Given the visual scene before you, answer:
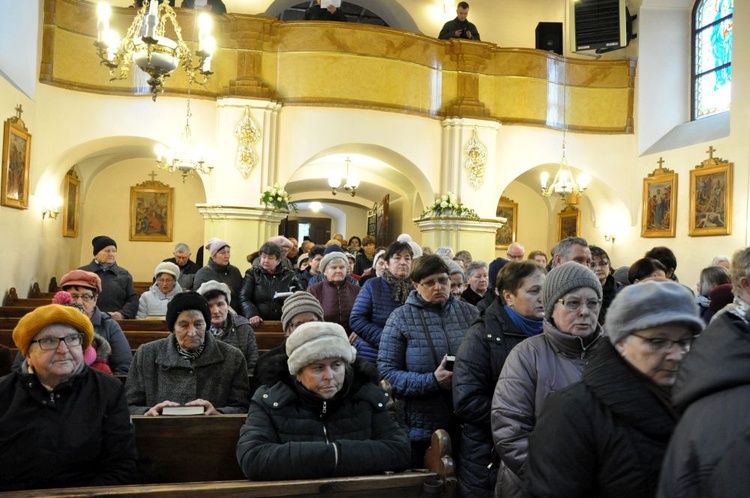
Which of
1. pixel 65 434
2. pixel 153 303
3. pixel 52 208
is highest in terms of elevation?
pixel 52 208

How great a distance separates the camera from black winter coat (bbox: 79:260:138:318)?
6832mm

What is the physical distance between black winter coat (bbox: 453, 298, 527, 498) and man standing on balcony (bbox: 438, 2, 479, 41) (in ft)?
35.4

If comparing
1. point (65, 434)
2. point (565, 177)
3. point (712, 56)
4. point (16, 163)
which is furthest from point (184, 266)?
point (712, 56)

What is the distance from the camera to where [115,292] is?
6.88m

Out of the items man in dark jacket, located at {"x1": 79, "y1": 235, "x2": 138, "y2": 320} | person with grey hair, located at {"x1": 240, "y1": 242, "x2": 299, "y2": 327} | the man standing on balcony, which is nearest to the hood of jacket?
person with grey hair, located at {"x1": 240, "y1": 242, "x2": 299, "y2": 327}

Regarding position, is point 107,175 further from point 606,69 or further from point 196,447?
point 196,447

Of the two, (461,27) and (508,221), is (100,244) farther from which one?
(508,221)

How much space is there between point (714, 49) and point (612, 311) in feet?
40.8

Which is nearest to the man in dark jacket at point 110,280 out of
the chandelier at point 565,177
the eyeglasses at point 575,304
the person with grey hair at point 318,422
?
the person with grey hair at point 318,422

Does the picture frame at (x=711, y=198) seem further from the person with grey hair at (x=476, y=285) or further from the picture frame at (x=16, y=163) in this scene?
the picture frame at (x=16, y=163)

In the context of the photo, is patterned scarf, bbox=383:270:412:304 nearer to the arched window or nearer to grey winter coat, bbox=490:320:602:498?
grey winter coat, bbox=490:320:602:498

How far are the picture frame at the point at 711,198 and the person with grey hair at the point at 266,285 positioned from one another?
7.79 meters

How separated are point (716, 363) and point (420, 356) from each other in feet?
7.59

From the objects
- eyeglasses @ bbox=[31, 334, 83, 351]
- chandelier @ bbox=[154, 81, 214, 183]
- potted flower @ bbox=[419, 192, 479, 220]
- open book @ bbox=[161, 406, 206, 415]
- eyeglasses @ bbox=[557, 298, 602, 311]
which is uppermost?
chandelier @ bbox=[154, 81, 214, 183]
